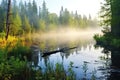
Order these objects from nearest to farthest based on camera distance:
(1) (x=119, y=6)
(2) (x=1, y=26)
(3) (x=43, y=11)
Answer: (1) (x=119, y=6), (2) (x=1, y=26), (3) (x=43, y=11)

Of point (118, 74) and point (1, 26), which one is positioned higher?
point (1, 26)

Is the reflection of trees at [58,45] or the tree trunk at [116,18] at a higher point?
the tree trunk at [116,18]

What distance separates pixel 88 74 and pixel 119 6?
21913 mm

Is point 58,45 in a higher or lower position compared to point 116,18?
lower

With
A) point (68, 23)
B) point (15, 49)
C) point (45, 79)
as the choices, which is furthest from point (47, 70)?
point (68, 23)

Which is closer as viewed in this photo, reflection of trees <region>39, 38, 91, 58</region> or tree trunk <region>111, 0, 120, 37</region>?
reflection of trees <region>39, 38, 91, 58</region>

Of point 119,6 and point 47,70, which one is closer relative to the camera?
point 47,70

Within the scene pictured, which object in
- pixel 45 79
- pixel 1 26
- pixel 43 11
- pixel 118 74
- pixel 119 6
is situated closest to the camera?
pixel 45 79

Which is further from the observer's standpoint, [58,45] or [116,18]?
[58,45]

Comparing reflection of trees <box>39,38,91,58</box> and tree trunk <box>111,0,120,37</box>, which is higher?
tree trunk <box>111,0,120,37</box>

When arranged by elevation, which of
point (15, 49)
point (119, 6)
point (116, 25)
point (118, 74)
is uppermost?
point (119, 6)

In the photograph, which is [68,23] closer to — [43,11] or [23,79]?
[43,11]

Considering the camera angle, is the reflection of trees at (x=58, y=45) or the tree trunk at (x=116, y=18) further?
the tree trunk at (x=116, y=18)

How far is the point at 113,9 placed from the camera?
37.2 m
